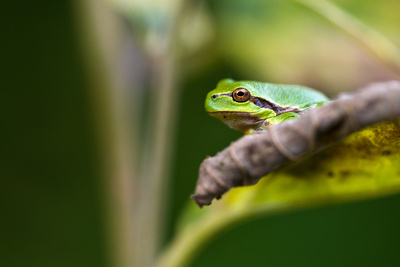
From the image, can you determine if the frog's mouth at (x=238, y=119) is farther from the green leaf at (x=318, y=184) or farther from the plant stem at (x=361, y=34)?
the plant stem at (x=361, y=34)

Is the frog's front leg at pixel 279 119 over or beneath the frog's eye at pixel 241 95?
beneath

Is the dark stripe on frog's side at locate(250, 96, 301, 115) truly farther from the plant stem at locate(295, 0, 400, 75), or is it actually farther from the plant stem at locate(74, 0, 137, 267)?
the plant stem at locate(74, 0, 137, 267)

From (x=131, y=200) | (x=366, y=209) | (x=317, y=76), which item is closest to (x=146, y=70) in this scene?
(x=131, y=200)

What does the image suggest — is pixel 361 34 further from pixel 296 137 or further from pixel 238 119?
pixel 296 137

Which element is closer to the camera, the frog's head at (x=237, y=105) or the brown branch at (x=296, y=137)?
the brown branch at (x=296, y=137)

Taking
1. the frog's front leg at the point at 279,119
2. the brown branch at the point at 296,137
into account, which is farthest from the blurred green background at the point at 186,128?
the brown branch at the point at 296,137

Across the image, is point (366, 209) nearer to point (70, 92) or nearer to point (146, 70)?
point (146, 70)

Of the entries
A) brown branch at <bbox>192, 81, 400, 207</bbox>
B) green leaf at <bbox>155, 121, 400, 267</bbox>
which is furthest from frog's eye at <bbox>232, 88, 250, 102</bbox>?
brown branch at <bbox>192, 81, 400, 207</bbox>
